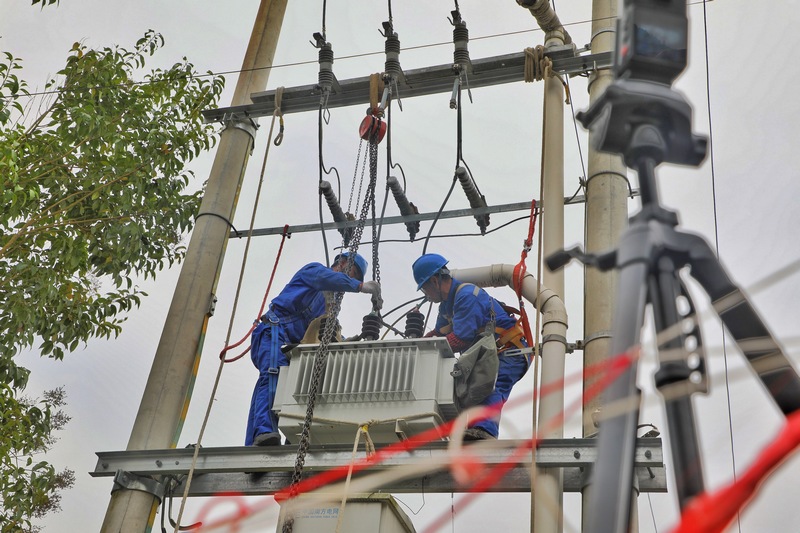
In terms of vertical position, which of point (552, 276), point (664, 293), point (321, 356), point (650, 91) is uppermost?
point (552, 276)

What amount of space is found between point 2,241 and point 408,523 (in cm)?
386

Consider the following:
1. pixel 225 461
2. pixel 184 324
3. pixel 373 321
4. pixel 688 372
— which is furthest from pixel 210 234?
pixel 688 372

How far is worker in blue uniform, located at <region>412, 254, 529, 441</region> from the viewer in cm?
566

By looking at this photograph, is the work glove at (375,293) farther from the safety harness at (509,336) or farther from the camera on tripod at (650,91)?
the camera on tripod at (650,91)

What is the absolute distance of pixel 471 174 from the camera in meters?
6.20

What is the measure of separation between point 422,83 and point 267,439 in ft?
8.89

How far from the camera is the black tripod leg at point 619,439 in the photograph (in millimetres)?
1106

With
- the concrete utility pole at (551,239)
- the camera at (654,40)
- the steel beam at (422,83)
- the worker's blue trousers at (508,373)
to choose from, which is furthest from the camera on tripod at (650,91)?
the steel beam at (422,83)

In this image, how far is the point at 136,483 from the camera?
509 centimetres

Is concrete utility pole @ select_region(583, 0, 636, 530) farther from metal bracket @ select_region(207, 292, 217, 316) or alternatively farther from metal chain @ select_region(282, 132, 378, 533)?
metal bracket @ select_region(207, 292, 217, 316)

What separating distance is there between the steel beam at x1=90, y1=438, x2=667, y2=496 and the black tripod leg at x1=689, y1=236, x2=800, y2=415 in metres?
2.84

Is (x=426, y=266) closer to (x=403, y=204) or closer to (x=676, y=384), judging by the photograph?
(x=403, y=204)

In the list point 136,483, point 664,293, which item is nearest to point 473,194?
point 136,483

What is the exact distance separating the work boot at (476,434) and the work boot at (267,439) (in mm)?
1174
